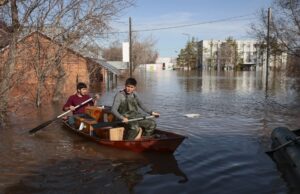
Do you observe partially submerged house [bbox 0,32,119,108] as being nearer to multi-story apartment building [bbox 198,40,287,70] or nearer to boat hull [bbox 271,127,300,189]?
boat hull [bbox 271,127,300,189]

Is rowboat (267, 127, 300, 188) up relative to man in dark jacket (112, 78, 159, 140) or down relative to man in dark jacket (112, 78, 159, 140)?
down

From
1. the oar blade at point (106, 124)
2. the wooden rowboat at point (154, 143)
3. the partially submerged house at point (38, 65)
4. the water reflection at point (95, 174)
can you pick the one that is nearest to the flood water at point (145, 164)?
the water reflection at point (95, 174)

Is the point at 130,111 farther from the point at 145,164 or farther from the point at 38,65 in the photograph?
the point at 38,65

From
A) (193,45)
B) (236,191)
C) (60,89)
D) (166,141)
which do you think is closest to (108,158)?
(166,141)

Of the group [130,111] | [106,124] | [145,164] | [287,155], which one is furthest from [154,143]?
[287,155]

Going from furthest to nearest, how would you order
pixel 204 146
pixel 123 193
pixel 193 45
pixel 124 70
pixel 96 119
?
pixel 193 45 → pixel 124 70 → pixel 96 119 → pixel 204 146 → pixel 123 193

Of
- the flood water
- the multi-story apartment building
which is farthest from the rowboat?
the multi-story apartment building

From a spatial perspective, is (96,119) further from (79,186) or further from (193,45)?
(193,45)

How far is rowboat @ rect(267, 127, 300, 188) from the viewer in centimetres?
843

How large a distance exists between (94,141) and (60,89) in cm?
1225

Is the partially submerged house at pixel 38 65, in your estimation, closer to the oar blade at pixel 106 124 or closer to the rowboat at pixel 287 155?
the oar blade at pixel 106 124

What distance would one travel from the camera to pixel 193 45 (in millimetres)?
132000

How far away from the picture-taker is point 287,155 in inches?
358

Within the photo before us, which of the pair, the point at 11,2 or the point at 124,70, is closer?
the point at 11,2
